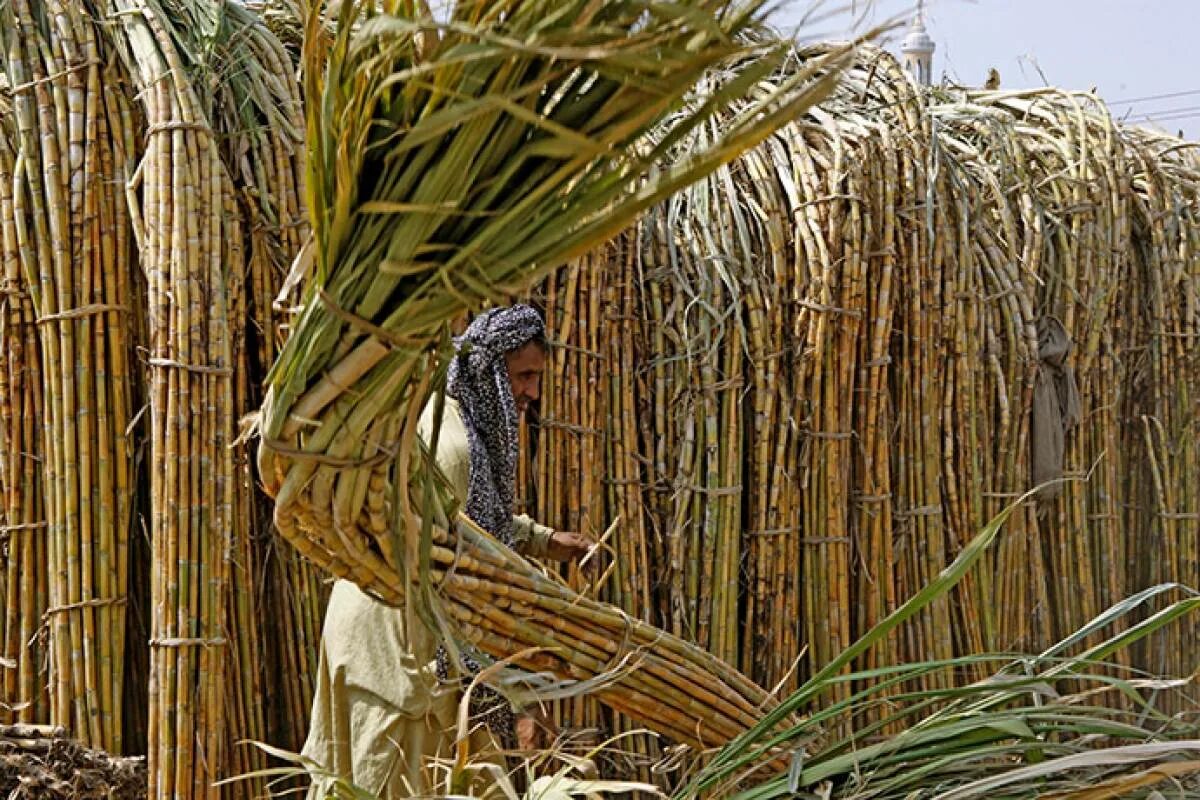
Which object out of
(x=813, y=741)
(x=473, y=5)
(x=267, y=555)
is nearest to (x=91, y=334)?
(x=267, y=555)

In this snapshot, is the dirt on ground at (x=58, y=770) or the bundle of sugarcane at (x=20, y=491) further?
the bundle of sugarcane at (x=20, y=491)

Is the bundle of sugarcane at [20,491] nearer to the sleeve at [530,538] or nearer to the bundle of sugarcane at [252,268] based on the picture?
the bundle of sugarcane at [252,268]

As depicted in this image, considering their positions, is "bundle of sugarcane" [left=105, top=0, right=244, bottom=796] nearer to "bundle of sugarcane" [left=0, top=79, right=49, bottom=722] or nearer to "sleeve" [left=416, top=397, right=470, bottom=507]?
"bundle of sugarcane" [left=0, top=79, right=49, bottom=722]

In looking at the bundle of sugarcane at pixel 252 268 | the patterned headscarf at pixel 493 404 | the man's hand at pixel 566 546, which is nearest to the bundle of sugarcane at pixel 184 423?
the bundle of sugarcane at pixel 252 268

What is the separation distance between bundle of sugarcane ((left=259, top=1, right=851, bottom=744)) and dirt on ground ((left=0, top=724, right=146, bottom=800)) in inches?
46.2

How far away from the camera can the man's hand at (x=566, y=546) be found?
3.28 metres

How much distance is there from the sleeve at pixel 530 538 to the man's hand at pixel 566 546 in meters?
0.01

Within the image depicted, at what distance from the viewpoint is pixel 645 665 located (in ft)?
7.37

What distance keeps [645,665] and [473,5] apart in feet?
3.83

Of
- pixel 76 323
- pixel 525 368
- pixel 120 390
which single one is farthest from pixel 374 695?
pixel 76 323

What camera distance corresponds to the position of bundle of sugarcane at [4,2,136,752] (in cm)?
336

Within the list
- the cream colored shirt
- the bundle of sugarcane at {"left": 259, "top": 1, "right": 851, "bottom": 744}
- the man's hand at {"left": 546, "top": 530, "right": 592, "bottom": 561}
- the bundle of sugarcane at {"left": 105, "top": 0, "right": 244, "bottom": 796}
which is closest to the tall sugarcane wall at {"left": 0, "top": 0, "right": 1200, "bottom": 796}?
the bundle of sugarcane at {"left": 105, "top": 0, "right": 244, "bottom": 796}

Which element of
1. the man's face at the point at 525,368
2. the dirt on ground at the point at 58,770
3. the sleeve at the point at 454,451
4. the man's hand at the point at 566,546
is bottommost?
the dirt on ground at the point at 58,770

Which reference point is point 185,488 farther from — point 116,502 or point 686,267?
point 686,267
